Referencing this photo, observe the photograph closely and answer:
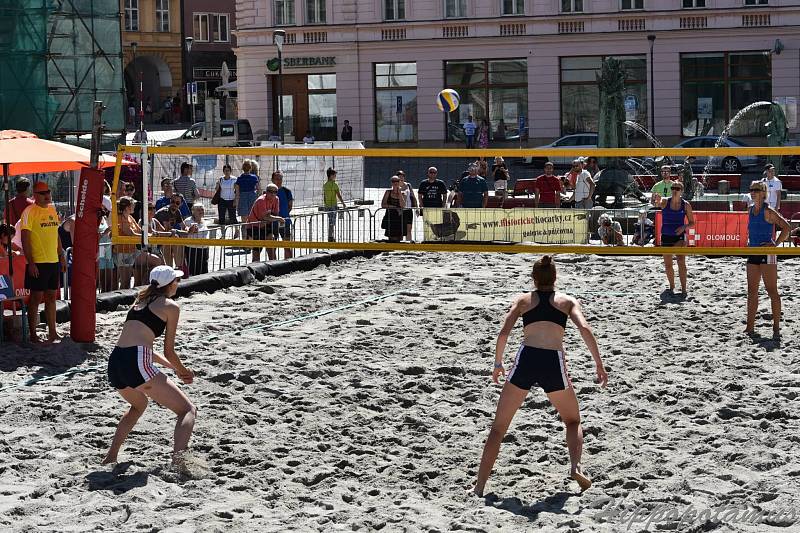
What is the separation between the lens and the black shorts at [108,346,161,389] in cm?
853

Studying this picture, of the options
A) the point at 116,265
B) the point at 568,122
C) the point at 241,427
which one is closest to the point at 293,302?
the point at 116,265

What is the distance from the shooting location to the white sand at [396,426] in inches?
307

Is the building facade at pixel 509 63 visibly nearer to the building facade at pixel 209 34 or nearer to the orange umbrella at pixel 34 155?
the building facade at pixel 209 34

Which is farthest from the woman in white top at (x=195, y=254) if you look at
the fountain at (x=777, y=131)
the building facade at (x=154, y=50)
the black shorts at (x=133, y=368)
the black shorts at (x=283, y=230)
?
the building facade at (x=154, y=50)

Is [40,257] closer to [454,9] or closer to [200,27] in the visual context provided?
[454,9]

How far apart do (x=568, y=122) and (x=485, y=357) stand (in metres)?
31.7

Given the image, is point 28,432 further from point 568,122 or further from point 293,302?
point 568,122

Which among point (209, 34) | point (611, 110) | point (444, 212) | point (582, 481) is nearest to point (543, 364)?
point (582, 481)

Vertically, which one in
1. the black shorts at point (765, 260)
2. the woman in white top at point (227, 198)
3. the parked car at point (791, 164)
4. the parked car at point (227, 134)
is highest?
the parked car at point (227, 134)

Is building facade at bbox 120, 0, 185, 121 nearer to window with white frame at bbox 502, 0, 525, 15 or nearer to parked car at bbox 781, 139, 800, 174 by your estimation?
window with white frame at bbox 502, 0, 525, 15

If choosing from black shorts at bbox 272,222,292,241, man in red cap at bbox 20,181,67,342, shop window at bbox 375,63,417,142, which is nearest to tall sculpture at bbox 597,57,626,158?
black shorts at bbox 272,222,292,241

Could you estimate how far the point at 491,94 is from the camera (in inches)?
1713

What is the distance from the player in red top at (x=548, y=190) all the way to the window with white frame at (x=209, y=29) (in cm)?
4399

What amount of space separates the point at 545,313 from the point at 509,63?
118 ft
